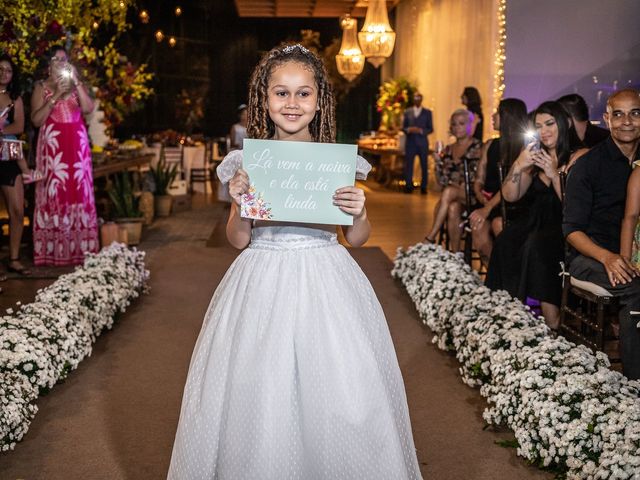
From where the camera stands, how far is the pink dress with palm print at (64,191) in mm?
7035

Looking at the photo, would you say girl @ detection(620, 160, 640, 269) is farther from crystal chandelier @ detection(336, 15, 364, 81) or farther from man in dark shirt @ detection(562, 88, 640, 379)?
crystal chandelier @ detection(336, 15, 364, 81)

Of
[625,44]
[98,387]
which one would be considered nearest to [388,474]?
[98,387]

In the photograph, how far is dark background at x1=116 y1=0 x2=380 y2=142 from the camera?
20016 millimetres

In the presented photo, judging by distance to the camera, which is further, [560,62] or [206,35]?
[206,35]

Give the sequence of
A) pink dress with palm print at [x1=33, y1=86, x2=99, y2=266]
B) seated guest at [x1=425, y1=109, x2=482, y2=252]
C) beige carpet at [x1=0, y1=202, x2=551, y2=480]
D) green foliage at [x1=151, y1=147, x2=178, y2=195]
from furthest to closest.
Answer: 1. green foliage at [x1=151, y1=147, x2=178, y2=195]
2. seated guest at [x1=425, y1=109, x2=482, y2=252]
3. pink dress with palm print at [x1=33, y1=86, x2=99, y2=266]
4. beige carpet at [x1=0, y1=202, x2=551, y2=480]

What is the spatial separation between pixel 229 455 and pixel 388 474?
474mm

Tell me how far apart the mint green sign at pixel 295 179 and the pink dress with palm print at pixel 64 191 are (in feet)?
16.3

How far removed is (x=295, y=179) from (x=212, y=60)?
67.3 feet

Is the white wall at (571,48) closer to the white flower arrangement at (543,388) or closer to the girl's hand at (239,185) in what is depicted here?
the white flower arrangement at (543,388)

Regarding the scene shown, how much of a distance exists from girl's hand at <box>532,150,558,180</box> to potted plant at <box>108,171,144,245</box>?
15.9 feet

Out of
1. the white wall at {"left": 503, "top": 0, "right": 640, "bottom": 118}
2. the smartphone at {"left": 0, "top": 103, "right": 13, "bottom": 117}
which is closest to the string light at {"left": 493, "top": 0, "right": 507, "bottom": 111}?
the white wall at {"left": 503, "top": 0, "right": 640, "bottom": 118}

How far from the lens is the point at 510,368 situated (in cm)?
372

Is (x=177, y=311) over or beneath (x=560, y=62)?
beneath

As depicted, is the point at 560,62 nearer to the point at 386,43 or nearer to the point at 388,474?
the point at 386,43
